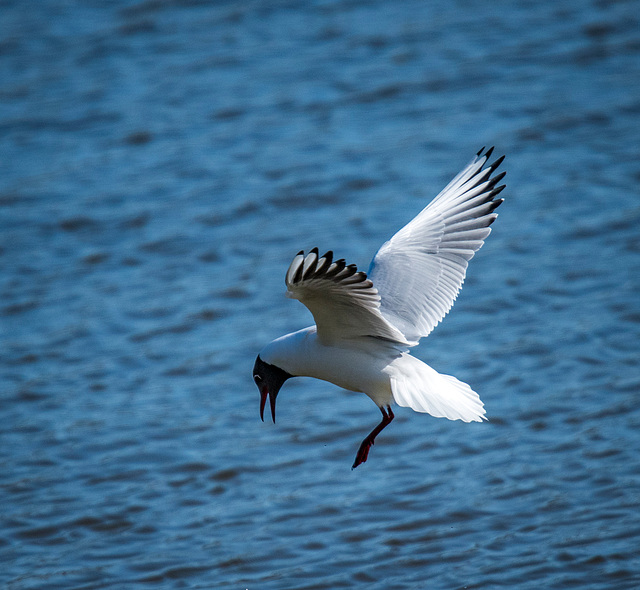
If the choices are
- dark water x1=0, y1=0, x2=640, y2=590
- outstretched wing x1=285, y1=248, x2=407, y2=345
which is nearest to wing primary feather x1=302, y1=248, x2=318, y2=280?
outstretched wing x1=285, y1=248, x2=407, y2=345

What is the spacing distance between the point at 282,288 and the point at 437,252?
3.02 metres

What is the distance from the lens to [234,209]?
9.45 m

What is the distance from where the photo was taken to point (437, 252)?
5371 mm

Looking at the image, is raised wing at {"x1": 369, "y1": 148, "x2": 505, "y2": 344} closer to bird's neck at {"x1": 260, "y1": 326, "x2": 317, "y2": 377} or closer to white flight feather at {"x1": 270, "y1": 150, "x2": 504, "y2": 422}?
white flight feather at {"x1": 270, "y1": 150, "x2": 504, "y2": 422}

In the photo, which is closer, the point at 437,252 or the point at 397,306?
the point at 397,306

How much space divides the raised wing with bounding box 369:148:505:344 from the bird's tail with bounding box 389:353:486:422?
339 millimetres

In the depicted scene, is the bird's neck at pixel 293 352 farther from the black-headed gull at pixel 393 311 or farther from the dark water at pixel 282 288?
the dark water at pixel 282 288

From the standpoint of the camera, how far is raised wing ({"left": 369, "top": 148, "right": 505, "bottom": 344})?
5180mm

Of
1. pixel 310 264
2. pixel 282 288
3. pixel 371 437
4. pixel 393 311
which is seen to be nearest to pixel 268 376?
pixel 371 437

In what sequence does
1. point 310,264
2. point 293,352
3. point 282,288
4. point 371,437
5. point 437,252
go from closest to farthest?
point 310,264, point 293,352, point 371,437, point 437,252, point 282,288

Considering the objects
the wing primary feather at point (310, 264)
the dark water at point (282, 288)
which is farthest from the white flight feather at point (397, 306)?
the dark water at point (282, 288)

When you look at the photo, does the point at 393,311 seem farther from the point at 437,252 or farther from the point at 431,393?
the point at 431,393

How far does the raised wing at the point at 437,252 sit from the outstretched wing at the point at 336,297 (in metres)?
0.43

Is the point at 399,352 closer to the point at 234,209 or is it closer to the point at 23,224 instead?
the point at 234,209
